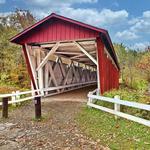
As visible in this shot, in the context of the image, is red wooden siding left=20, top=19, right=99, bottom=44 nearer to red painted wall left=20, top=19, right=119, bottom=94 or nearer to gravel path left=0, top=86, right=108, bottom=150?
red painted wall left=20, top=19, right=119, bottom=94

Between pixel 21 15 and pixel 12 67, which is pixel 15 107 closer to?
pixel 12 67

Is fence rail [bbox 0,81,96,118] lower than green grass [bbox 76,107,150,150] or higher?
higher

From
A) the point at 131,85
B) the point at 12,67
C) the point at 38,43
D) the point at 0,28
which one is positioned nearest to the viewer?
the point at 38,43

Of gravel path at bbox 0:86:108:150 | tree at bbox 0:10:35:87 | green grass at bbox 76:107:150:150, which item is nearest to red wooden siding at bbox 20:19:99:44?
gravel path at bbox 0:86:108:150

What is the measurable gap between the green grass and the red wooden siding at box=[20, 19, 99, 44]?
593 centimetres

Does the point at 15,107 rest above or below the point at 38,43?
below

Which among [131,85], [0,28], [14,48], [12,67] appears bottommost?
[131,85]

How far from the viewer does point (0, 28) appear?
29484 mm

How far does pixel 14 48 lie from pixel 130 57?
26968mm

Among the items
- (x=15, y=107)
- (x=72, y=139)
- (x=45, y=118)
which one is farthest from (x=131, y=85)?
(x=72, y=139)

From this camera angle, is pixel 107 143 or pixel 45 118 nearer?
pixel 107 143

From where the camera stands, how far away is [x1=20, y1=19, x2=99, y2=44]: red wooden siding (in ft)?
52.2

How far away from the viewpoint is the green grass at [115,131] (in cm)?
730

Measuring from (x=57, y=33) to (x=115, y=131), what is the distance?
9.15m
